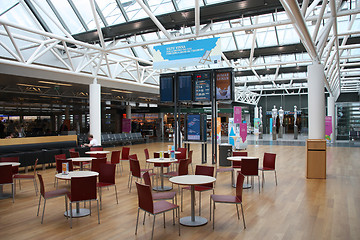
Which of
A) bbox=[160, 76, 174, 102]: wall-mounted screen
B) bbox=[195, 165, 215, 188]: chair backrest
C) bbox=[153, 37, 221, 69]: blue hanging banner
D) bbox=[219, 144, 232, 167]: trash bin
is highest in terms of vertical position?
bbox=[153, 37, 221, 69]: blue hanging banner

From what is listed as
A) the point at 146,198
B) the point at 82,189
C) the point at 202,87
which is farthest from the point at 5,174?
the point at 202,87

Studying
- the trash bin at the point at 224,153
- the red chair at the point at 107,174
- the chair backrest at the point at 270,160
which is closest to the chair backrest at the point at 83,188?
the red chair at the point at 107,174

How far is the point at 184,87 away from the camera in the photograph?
11.8 metres

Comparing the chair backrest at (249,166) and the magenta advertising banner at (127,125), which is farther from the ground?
the magenta advertising banner at (127,125)

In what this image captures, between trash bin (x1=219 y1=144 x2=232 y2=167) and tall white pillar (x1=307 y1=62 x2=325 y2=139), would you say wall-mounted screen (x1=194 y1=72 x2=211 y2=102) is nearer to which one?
trash bin (x1=219 y1=144 x2=232 y2=167)

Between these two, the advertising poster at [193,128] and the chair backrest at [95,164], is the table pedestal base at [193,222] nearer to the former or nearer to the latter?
the chair backrest at [95,164]

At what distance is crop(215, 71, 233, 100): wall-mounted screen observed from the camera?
37.3 feet

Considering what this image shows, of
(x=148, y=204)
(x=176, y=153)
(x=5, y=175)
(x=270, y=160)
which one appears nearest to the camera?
(x=148, y=204)

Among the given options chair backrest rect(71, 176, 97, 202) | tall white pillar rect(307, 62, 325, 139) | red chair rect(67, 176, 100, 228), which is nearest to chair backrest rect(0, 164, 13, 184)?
red chair rect(67, 176, 100, 228)

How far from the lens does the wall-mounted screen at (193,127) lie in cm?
1194

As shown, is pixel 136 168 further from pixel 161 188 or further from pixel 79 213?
pixel 79 213

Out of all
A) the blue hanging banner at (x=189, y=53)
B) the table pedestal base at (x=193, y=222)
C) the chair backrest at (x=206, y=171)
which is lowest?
the table pedestal base at (x=193, y=222)

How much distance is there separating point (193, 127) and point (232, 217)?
703 cm

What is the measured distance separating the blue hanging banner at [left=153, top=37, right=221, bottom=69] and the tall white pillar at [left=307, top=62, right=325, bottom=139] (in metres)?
3.53
